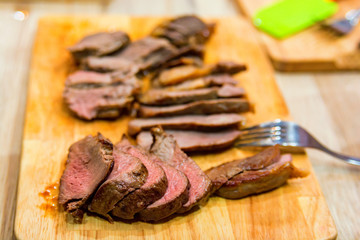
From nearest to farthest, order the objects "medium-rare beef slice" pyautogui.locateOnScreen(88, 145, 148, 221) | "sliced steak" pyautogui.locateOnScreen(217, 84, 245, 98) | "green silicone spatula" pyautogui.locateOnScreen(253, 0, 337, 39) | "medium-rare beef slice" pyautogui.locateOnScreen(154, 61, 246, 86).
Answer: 1. "medium-rare beef slice" pyautogui.locateOnScreen(88, 145, 148, 221)
2. "sliced steak" pyautogui.locateOnScreen(217, 84, 245, 98)
3. "medium-rare beef slice" pyautogui.locateOnScreen(154, 61, 246, 86)
4. "green silicone spatula" pyautogui.locateOnScreen(253, 0, 337, 39)

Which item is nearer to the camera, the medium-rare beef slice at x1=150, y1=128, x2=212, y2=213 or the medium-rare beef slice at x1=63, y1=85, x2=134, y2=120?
the medium-rare beef slice at x1=150, y1=128, x2=212, y2=213

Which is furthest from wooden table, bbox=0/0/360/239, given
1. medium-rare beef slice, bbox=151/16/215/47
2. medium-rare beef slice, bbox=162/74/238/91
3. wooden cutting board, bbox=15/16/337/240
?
medium-rare beef slice, bbox=151/16/215/47

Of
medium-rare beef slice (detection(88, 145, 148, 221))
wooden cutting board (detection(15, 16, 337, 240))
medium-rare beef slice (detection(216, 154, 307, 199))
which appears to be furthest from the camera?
medium-rare beef slice (detection(216, 154, 307, 199))

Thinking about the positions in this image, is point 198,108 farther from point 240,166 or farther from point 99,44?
point 99,44

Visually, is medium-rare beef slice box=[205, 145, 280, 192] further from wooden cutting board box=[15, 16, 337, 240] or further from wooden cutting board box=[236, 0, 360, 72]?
wooden cutting board box=[236, 0, 360, 72]

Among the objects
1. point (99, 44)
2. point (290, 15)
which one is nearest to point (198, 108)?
point (99, 44)

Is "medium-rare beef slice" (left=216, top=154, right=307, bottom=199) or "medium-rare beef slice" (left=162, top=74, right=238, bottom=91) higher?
"medium-rare beef slice" (left=162, top=74, right=238, bottom=91)

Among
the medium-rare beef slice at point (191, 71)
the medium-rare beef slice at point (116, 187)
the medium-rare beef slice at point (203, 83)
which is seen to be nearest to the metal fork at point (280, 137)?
the medium-rare beef slice at point (203, 83)
